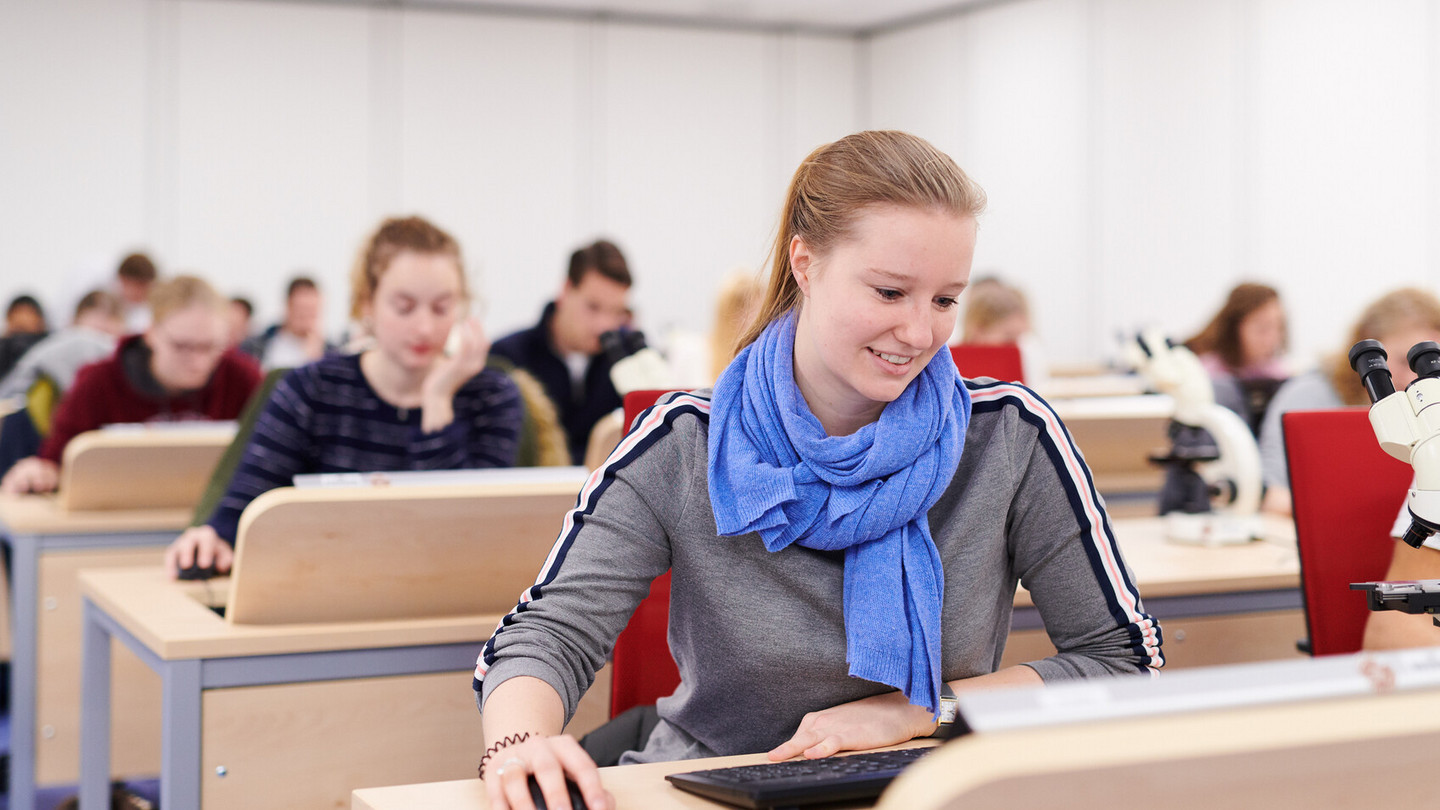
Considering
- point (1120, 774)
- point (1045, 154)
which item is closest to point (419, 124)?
point (1045, 154)

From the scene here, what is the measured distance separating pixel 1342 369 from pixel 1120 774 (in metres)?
2.49

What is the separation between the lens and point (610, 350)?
2180mm

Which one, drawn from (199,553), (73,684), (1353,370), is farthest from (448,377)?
(1353,370)

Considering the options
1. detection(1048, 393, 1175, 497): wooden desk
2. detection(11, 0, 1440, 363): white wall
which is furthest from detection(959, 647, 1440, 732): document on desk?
detection(11, 0, 1440, 363): white wall

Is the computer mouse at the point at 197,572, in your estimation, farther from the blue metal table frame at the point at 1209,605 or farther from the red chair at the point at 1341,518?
the red chair at the point at 1341,518

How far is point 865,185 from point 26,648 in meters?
2.08

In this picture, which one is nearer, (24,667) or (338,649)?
(338,649)

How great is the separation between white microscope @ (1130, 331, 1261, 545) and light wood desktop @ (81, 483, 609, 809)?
117cm

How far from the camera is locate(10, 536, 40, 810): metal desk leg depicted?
2465 millimetres

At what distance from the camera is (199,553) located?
1912mm

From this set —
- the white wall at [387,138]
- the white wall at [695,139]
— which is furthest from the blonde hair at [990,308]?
the white wall at [387,138]

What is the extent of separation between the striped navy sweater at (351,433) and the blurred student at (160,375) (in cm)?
108

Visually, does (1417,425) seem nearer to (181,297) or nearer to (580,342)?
(580,342)

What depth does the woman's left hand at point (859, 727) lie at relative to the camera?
3.61ft
